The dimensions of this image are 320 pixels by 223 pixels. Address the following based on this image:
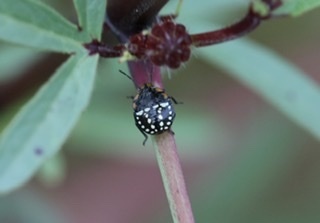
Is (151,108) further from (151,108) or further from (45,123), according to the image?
(45,123)

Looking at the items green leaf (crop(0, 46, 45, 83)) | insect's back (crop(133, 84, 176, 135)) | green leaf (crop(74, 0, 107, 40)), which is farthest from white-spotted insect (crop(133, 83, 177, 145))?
green leaf (crop(0, 46, 45, 83))

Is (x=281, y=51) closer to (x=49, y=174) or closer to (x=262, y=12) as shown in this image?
(x=49, y=174)

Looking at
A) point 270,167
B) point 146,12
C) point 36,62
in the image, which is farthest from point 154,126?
point 270,167

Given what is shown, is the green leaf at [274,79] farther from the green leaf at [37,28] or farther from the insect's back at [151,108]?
the green leaf at [37,28]

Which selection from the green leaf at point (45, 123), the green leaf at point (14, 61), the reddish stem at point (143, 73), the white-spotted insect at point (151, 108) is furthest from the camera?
the green leaf at point (14, 61)

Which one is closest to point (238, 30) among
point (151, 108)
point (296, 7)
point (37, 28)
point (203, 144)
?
point (296, 7)

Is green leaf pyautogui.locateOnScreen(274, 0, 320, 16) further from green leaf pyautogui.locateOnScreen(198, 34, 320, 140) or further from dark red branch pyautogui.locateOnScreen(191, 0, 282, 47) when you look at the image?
green leaf pyautogui.locateOnScreen(198, 34, 320, 140)

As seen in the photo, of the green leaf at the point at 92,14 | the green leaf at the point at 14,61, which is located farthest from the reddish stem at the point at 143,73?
the green leaf at the point at 14,61
